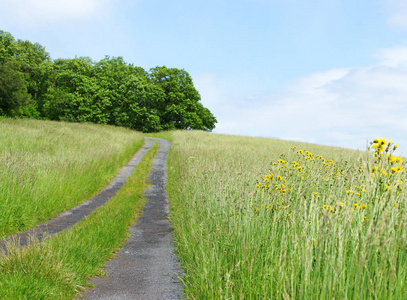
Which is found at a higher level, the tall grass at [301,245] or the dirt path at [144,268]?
the tall grass at [301,245]

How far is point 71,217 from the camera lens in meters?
9.70

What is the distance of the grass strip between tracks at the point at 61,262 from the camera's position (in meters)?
4.43

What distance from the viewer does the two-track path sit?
16.1 ft

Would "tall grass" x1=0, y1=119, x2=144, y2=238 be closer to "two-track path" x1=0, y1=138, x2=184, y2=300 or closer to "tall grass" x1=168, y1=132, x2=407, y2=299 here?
"two-track path" x1=0, y1=138, x2=184, y2=300

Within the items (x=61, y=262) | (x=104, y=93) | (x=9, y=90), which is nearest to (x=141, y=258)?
(x=61, y=262)

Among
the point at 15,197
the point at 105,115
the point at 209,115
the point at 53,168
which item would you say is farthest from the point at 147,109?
the point at 15,197

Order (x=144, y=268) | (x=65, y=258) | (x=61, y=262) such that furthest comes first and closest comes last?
(x=144, y=268) < (x=65, y=258) < (x=61, y=262)

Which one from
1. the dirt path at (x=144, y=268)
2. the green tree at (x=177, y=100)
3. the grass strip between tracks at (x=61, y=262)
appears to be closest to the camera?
the grass strip between tracks at (x=61, y=262)

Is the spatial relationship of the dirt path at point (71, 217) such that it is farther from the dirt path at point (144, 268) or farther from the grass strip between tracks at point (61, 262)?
the dirt path at point (144, 268)

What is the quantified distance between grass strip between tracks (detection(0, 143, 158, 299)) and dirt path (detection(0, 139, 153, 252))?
1.45ft

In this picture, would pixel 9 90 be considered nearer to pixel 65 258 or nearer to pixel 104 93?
pixel 104 93

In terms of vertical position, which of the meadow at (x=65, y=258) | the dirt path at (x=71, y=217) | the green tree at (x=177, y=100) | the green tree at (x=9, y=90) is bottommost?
the dirt path at (x=71, y=217)

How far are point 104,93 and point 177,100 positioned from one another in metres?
11.7

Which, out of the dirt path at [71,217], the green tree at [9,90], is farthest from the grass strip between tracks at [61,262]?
the green tree at [9,90]
